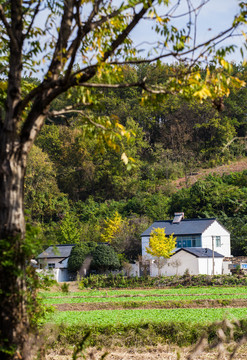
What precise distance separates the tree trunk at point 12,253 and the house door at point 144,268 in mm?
37423

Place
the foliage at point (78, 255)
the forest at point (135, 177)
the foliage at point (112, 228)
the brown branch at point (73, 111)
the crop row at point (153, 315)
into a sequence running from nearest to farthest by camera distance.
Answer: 1. the brown branch at point (73, 111)
2. the crop row at point (153, 315)
3. the foliage at point (78, 255)
4. the foliage at point (112, 228)
5. the forest at point (135, 177)

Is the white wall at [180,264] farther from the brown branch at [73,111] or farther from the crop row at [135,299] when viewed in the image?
the brown branch at [73,111]

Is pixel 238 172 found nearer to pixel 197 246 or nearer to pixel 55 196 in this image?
pixel 197 246

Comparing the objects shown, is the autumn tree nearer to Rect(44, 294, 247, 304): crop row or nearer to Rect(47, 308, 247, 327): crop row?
Rect(47, 308, 247, 327): crop row

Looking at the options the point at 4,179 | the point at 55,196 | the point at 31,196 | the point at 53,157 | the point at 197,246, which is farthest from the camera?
the point at 53,157

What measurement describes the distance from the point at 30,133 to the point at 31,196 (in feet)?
174

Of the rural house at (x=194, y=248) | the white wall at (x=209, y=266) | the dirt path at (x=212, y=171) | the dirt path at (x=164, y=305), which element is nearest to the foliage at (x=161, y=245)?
the rural house at (x=194, y=248)

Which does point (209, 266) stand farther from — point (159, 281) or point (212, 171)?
point (212, 171)

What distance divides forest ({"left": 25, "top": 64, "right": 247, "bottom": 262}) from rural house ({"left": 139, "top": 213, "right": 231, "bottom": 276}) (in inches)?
78.0

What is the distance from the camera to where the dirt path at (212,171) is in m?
61.0

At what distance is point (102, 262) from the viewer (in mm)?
43750

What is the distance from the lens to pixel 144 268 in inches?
1683

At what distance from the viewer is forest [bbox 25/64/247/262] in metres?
52.0

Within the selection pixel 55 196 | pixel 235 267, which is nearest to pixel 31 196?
pixel 55 196
